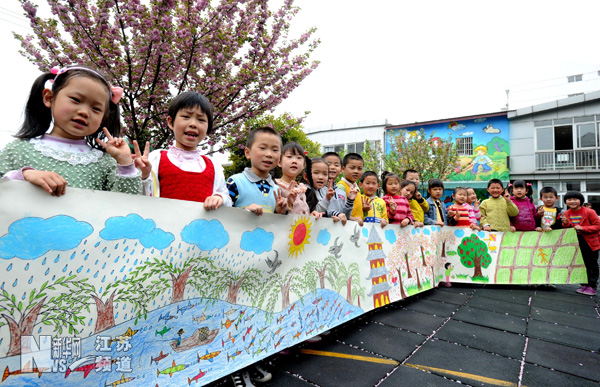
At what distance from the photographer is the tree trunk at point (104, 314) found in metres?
1.23

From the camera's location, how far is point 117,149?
4.60 feet

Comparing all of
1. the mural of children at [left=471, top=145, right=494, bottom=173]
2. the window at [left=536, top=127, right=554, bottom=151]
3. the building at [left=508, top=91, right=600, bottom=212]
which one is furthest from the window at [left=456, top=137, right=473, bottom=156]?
the window at [left=536, top=127, right=554, bottom=151]

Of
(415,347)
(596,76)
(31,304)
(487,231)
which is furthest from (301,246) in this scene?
(596,76)

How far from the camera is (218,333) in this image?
1.64m

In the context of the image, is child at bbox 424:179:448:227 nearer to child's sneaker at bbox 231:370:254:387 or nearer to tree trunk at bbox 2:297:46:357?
child's sneaker at bbox 231:370:254:387

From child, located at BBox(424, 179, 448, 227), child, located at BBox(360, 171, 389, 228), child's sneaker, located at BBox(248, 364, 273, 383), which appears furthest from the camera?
child, located at BBox(424, 179, 448, 227)

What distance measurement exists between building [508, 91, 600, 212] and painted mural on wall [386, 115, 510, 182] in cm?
41

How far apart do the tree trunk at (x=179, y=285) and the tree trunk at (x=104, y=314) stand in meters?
0.26

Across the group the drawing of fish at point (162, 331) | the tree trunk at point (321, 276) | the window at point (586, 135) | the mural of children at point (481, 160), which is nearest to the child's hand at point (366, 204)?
the tree trunk at point (321, 276)

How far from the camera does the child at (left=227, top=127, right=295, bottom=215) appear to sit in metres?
2.23

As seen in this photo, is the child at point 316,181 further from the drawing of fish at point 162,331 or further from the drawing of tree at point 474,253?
the drawing of tree at point 474,253

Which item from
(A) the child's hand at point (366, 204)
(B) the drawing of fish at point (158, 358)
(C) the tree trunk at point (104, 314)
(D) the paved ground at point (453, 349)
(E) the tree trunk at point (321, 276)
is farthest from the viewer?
(A) the child's hand at point (366, 204)

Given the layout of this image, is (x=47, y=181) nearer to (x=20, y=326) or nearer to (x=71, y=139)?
(x=71, y=139)

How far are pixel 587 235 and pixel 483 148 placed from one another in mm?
14042
